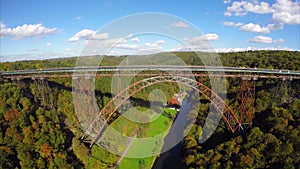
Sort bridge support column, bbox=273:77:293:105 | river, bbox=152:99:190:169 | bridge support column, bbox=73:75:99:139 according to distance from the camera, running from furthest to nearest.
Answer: bridge support column, bbox=273:77:293:105
river, bbox=152:99:190:169
bridge support column, bbox=73:75:99:139

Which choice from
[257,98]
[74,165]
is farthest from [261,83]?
[74,165]

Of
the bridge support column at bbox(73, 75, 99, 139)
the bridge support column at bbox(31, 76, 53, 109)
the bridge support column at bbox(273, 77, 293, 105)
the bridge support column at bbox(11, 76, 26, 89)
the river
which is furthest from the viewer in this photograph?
the bridge support column at bbox(11, 76, 26, 89)

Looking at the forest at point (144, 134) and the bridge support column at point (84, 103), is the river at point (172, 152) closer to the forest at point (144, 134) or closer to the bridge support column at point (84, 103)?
the forest at point (144, 134)

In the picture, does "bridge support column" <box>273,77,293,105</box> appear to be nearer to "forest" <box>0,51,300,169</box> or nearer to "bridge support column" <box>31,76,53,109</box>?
"forest" <box>0,51,300,169</box>

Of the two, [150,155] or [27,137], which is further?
[150,155]

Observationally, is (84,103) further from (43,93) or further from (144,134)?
(144,134)

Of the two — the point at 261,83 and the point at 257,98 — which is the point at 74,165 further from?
the point at 261,83

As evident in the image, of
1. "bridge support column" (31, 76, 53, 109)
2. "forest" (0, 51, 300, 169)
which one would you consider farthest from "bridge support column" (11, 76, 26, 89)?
→ "bridge support column" (31, 76, 53, 109)

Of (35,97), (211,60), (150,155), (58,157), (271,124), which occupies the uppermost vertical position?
(211,60)

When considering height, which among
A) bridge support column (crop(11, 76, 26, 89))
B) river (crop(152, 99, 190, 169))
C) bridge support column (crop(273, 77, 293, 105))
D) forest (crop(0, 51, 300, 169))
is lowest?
river (crop(152, 99, 190, 169))
